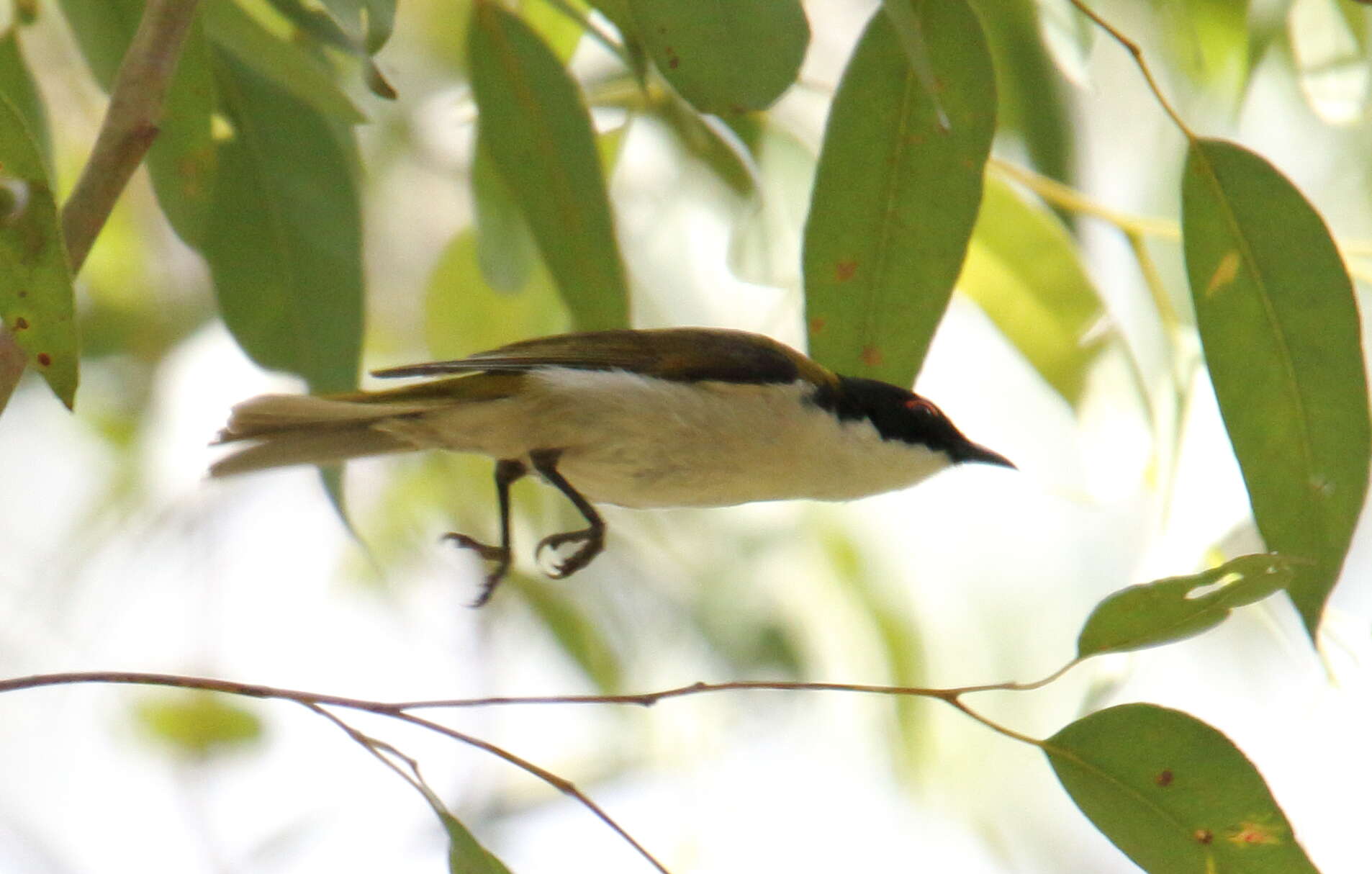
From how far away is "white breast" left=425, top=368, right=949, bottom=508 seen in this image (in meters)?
2.25

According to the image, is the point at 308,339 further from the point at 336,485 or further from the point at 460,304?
the point at 460,304

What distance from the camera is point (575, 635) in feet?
12.7

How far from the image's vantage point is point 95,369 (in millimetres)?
4242

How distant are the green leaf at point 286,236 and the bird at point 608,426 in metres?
0.14

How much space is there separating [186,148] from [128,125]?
0.74 m

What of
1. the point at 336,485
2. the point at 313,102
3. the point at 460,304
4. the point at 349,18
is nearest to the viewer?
the point at 349,18

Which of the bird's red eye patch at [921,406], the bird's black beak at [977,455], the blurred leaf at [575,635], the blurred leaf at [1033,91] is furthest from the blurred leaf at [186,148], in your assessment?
the blurred leaf at [575,635]

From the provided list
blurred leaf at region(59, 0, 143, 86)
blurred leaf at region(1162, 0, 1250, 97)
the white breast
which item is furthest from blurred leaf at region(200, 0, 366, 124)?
blurred leaf at region(1162, 0, 1250, 97)

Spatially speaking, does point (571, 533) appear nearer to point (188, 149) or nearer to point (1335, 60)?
point (188, 149)

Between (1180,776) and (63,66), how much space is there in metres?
3.55

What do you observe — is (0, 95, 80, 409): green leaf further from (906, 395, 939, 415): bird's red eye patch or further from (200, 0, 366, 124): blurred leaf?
(906, 395, 939, 415): bird's red eye patch

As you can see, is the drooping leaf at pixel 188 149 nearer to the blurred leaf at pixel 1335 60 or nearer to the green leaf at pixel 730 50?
the green leaf at pixel 730 50

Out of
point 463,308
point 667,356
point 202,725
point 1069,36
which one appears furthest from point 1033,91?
point 202,725

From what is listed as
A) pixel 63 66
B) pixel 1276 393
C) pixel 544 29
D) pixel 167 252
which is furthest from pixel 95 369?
pixel 1276 393
